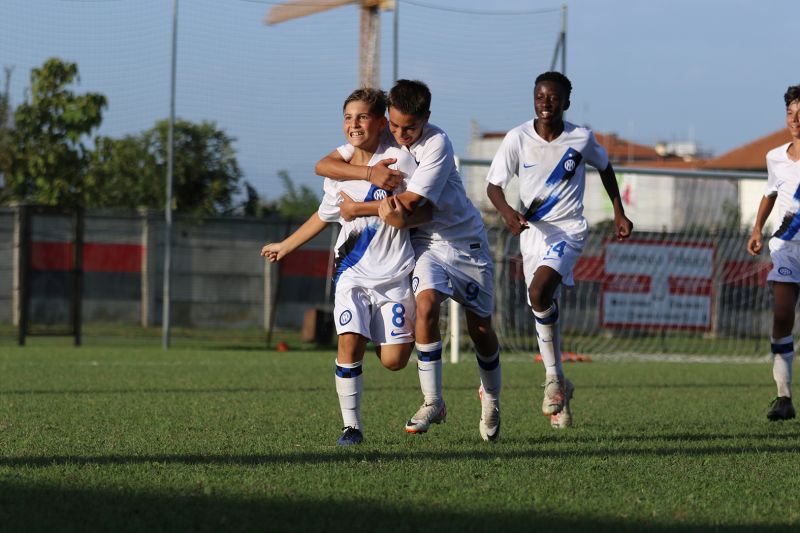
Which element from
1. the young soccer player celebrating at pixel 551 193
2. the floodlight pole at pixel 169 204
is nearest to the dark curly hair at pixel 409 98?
the young soccer player celebrating at pixel 551 193

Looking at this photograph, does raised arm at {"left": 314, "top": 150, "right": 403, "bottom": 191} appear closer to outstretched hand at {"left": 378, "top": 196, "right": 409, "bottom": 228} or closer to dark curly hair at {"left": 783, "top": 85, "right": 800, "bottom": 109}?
outstretched hand at {"left": 378, "top": 196, "right": 409, "bottom": 228}

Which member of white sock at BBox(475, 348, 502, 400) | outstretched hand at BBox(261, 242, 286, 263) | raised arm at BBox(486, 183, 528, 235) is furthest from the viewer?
raised arm at BBox(486, 183, 528, 235)

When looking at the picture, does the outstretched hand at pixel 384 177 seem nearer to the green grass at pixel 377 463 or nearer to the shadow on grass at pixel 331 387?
the green grass at pixel 377 463

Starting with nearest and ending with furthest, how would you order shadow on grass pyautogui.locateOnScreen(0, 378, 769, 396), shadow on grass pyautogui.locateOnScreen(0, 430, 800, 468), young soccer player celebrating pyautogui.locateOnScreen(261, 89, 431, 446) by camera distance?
shadow on grass pyautogui.locateOnScreen(0, 430, 800, 468) → young soccer player celebrating pyautogui.locateOnScreen(261, 89, 431, 446) → shadow on grass pyautogui.locateOnScreen(0, 378, 769, 396)

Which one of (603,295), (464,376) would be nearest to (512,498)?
(464,376)

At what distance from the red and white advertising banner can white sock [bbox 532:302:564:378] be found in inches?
435

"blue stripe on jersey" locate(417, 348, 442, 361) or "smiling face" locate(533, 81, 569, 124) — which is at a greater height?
"smiling face" locate(533, 81, 569, 124)

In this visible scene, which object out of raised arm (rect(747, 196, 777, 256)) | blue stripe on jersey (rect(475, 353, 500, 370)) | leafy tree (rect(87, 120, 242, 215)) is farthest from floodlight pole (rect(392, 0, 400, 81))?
blue stripe on jersey (rect(475, 353, 500, 370))

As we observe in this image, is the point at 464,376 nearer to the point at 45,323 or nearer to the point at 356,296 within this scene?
the point at 356,296

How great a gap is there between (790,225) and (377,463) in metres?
4.37

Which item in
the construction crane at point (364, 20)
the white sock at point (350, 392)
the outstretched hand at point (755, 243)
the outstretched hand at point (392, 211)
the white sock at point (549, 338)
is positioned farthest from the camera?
the construction crane at point (364, 20)

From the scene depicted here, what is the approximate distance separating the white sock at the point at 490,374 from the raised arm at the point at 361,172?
54.2 inches

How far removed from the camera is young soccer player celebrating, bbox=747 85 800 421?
27.6ft

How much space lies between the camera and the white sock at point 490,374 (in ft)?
22.5
